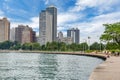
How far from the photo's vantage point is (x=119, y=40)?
10844cm

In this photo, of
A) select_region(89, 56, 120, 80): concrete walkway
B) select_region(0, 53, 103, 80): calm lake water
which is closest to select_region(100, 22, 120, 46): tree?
select_region(0, 53, 103, 80): calm lake water

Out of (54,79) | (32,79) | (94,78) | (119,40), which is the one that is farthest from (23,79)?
(119,40)

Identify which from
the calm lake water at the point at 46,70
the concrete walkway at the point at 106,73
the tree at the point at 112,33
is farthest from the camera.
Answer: the tree at the point at 112,33

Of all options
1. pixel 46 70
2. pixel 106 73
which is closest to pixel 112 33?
pixel 46 70

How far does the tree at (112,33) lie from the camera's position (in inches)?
4235

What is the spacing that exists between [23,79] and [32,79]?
1001mm

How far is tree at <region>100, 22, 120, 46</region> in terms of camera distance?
353 feet

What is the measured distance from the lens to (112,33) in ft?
360

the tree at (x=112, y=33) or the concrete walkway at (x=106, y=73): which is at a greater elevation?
the tree at (x=112, y=33)

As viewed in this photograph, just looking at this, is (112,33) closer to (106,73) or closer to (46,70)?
(46,70)

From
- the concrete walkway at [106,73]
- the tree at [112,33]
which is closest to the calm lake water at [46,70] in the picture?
the concrete walkway at [106,73]

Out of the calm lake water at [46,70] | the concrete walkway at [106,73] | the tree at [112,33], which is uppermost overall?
the tree at [112,33]

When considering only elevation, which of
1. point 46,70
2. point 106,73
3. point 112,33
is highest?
point 112,33

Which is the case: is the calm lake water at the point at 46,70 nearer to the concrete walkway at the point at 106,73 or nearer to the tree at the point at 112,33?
the concrete walkway at the point at 106,73
